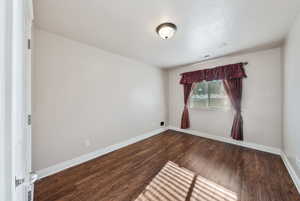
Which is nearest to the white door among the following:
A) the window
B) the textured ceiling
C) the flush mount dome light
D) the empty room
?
the empty room

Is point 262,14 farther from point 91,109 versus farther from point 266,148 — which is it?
point 91,109

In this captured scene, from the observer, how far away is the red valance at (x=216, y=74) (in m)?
2.83

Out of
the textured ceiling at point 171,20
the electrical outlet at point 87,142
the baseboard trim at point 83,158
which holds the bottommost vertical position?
the baseboard trim at point 83,158

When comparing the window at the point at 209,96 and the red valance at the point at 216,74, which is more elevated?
the red valance at the point at 216,74

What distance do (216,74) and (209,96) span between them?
67 centimetres

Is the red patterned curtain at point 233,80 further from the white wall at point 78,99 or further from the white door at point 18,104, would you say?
the white door at point 18,104

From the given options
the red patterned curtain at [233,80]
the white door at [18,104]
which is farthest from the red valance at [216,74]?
the white door at [18,104]

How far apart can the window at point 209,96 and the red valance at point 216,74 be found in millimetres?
194

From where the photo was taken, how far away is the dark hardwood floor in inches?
59.2

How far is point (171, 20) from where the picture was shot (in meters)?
1.65

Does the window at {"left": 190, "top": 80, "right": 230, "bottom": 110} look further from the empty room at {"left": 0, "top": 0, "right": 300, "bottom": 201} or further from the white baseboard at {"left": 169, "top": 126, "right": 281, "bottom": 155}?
the white baseboard at {"left": 169, "top": 126, "right": 281, "bottom": 155}

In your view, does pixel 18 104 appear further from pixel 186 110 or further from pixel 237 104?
pixel 186 110

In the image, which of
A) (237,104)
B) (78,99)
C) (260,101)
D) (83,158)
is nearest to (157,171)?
(83,158)

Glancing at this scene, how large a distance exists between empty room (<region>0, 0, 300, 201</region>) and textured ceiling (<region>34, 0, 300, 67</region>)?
0.02 m
